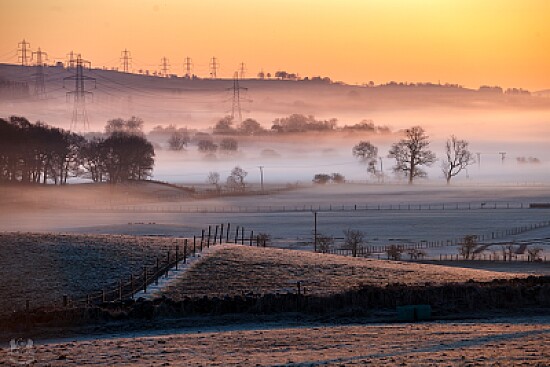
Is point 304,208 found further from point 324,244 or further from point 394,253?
point 394,253

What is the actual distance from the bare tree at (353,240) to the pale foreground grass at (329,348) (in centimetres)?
3530

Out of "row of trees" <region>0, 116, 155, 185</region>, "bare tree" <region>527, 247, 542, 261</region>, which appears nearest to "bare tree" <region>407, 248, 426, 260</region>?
"bare tree" <region>527, 247, 542, 261</region>

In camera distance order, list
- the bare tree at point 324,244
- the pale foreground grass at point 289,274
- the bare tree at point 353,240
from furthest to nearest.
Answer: the bare tree at point 324,244 < the bare tree at point 353,240 < the pale foreground grass at point 289,274

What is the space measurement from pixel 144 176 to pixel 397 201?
36519mm

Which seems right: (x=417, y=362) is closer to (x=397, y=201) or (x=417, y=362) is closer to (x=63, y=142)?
(x=397, y=201)

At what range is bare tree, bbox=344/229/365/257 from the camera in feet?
228

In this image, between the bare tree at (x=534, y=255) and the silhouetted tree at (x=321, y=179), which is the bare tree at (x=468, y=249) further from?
the silhouetted tree at (x=321, y=179)

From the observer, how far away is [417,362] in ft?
85.4

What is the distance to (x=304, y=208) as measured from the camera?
113 meters

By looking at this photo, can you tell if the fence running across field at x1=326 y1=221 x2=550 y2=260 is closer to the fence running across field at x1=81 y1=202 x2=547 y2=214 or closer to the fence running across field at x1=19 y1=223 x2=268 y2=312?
the fence running across field at x1=19 y1=223 x2=268 y2=312

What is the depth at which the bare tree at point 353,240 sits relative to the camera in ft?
228

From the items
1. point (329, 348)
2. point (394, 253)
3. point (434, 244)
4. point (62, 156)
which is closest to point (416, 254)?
point (394, 253)

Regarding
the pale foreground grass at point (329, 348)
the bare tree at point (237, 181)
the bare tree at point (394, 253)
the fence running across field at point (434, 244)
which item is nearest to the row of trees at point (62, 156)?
the bare tree at point (237, 181)

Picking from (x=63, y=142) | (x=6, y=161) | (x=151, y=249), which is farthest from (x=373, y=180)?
(x=151, y=249)
